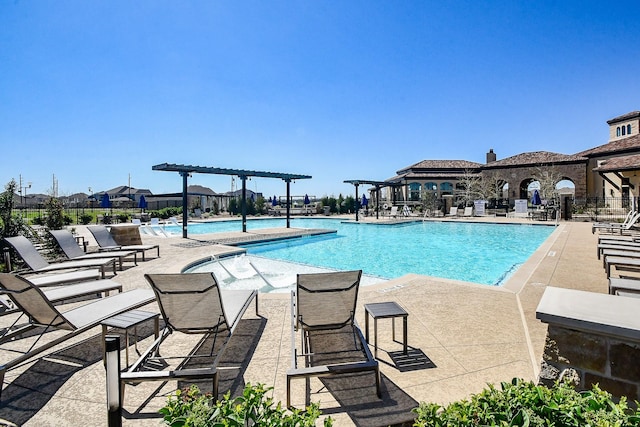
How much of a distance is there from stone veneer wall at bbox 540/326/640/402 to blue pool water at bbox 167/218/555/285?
19.5ft

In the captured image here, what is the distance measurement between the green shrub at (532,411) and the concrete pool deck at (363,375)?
993 millimetres

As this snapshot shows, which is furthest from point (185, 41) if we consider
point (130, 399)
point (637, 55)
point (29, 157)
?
point (29, 157)

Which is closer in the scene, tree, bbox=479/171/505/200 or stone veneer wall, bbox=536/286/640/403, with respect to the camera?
stone veneer wall, bbox=536/286/640/403

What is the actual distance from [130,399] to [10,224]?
820 cm

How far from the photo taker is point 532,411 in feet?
4.22

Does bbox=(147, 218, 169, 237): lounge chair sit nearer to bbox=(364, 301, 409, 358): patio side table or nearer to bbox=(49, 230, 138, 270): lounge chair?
bbox=(49, 230, 138, 270): lounge chair

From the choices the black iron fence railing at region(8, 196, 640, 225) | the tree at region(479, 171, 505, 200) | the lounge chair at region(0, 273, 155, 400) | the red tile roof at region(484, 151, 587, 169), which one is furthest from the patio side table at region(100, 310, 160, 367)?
the red tile roof at region(484, 151, 587, 169)

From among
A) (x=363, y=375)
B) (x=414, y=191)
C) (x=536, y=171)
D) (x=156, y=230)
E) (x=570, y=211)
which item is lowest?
(x=363, y=375)

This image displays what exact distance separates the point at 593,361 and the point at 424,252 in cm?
979

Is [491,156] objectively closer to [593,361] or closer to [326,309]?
[326,309]

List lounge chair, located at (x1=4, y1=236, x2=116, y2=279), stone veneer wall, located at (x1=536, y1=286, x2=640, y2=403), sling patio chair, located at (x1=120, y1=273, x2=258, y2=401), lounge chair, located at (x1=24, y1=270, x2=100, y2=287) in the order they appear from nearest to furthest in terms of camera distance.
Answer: stone veneer wall, located at (x1=536, y1=286, x2=640, y2=403) < sling patio chair, located at (x1=120, y1=273, x2=258, y2=401) < lounge chair, located at (x1=24, y1=270, x2=100, y2=287) < lounge chair, located at (x1=4, y1=236, x2=116, y2=279)

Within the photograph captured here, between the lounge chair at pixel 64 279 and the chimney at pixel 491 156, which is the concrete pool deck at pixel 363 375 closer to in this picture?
the lounge chair at pixel 64 279

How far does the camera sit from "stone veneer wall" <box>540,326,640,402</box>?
184 centimetres

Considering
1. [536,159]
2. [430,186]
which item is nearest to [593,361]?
[430,186]
